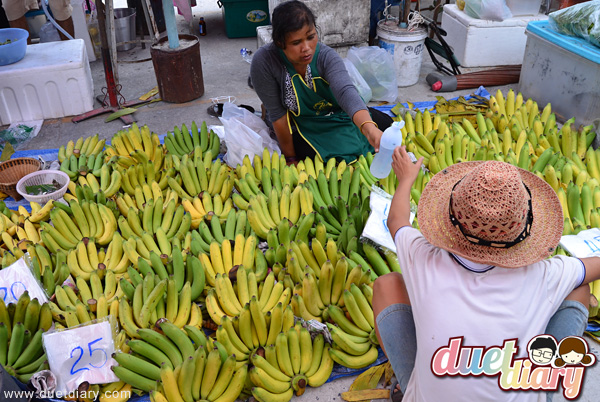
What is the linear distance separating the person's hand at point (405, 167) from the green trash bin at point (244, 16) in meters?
5.53

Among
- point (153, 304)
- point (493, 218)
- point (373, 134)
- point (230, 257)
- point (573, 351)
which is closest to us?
point (493, 218)

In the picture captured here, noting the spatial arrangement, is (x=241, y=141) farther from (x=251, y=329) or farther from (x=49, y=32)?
(x=49, y=32)

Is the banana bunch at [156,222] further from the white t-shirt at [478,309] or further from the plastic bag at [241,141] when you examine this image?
the white t-shirt at [478,309]

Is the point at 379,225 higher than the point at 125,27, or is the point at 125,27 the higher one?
the point at 125,27

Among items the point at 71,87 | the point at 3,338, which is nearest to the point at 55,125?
the point at 71,87

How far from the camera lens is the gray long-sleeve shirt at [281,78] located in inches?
115

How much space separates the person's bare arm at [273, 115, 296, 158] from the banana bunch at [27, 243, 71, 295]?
5.46 ft

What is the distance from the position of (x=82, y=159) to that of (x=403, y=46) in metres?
3.49

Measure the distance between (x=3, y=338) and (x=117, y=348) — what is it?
470mm

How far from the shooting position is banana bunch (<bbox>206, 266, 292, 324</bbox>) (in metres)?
2.15

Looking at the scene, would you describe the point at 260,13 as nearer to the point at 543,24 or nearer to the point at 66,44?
the point at 66,44

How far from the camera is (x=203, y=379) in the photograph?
1842 millimetres

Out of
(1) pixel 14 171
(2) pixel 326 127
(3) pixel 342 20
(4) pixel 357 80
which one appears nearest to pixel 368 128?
(2) pixel 326 127

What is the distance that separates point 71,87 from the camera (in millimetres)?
4688
